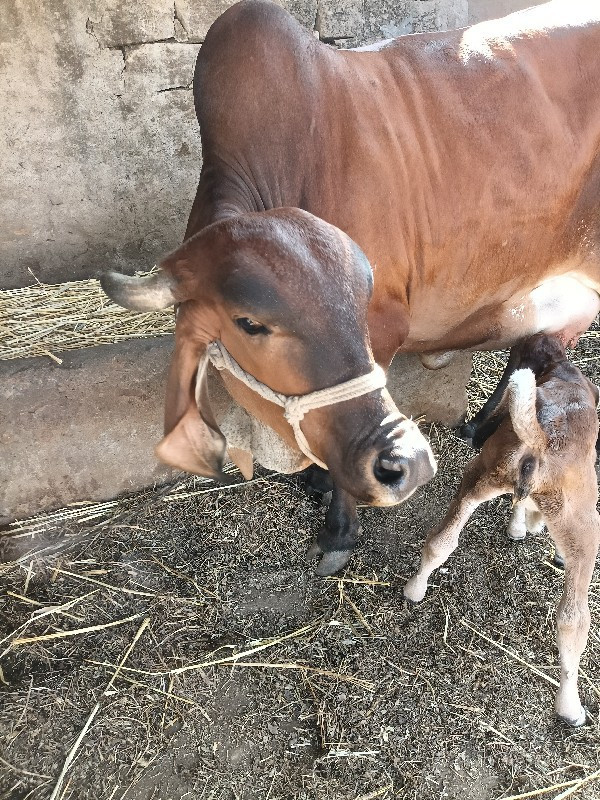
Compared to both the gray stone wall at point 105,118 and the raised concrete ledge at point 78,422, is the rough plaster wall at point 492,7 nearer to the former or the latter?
the gray stone wall at point 105,118

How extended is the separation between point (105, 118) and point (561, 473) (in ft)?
11.2

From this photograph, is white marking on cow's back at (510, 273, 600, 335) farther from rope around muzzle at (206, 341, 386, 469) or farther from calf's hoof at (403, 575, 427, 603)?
rope around muzzle at (206, 341, 386, 469)

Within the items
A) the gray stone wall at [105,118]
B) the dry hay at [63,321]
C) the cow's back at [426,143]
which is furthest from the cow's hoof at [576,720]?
the gray stone wall at [105,118]

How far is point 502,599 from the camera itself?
9.93 feet

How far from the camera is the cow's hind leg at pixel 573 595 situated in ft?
7.99

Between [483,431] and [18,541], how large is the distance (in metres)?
2.31

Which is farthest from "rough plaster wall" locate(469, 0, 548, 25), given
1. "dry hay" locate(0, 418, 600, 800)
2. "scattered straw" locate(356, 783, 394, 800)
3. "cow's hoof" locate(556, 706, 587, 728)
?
"scattered straw" locate(356, 783, 394, 800)

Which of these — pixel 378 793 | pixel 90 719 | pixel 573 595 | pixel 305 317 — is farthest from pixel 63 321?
pixel 573 595

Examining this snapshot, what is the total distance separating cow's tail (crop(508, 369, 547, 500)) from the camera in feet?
6.97

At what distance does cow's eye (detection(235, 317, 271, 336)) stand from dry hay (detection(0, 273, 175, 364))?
185 centimetres

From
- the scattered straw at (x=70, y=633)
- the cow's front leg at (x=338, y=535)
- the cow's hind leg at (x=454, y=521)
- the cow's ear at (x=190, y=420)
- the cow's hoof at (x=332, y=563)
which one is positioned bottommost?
the scattered straw at (x=70, y=633)

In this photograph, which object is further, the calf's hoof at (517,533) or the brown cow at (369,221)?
the calf's hoof at (517,533)

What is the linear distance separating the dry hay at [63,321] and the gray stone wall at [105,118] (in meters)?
0.34

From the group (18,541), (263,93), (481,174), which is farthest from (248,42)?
(18,541)
